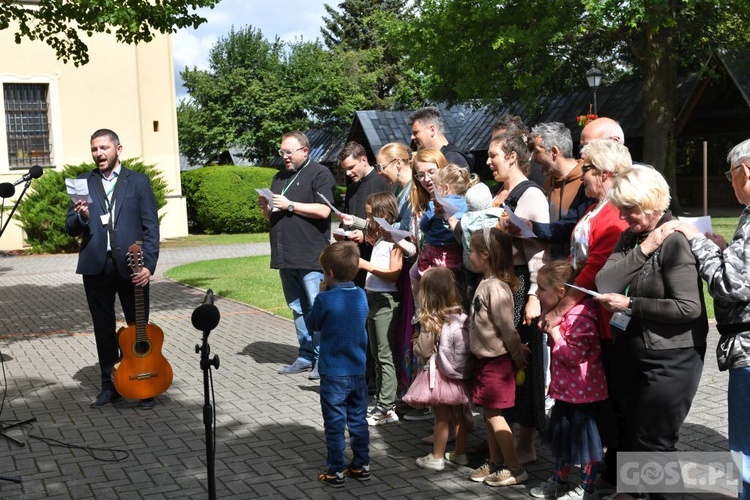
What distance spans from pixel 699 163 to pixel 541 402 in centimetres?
3072

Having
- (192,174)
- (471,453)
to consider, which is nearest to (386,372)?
(471,453)

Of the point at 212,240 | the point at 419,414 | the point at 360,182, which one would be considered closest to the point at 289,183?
the point at 360,182

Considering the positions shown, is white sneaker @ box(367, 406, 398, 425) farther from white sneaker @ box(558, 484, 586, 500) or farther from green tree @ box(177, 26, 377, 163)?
green tree @ box(177, 26, 377, 163)

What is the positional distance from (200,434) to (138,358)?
1121 mm

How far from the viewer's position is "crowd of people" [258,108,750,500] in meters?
3.94

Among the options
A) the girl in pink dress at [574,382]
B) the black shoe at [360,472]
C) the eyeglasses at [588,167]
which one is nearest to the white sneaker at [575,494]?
the girl in pink dress at [574,382]

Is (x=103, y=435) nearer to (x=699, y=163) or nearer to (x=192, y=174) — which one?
(x=192, y=174)

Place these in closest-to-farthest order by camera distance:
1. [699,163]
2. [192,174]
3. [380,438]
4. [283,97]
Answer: [380,438] < [192,174] < [699,163] < [283,97]

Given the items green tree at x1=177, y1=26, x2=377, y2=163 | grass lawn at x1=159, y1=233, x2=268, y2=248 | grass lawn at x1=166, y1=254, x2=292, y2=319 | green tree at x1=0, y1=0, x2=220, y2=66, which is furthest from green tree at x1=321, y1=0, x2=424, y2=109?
green tree at x1=0, y1=0, x2=220, y2=66

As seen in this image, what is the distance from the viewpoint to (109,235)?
699cm

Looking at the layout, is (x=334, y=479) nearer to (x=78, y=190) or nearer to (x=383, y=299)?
(x=383, y=299)

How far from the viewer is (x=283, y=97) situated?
43.2 metres

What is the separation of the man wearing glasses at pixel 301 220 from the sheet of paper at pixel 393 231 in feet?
6.19

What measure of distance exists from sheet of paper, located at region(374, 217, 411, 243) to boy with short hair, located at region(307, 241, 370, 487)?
663mm
